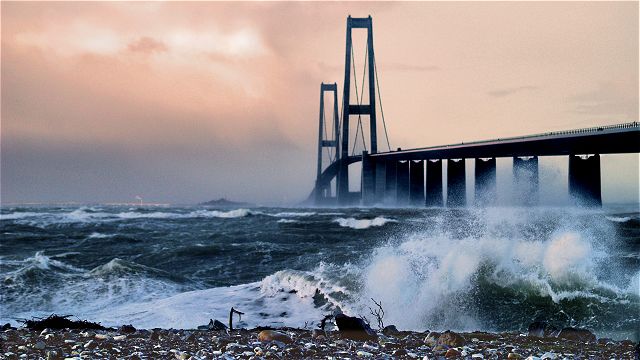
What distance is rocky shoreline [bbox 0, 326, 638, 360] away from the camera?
4.27m

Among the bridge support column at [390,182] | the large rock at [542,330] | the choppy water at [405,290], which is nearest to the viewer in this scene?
the large rock at [542,330]

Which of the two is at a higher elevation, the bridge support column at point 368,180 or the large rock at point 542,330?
the bridge support column at point 368,180

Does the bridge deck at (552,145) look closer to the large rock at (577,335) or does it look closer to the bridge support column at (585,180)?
the bridge support column at (585,180)

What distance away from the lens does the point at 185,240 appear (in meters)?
19.6

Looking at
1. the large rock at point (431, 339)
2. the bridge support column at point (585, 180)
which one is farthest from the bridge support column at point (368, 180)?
the large rock at point (431, 339)

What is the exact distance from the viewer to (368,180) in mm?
66812

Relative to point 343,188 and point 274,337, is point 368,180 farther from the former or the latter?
point 274,337

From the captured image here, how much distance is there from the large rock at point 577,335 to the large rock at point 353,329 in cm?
162

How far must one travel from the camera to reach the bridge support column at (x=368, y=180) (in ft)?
217

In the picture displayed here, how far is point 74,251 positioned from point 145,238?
4395mm

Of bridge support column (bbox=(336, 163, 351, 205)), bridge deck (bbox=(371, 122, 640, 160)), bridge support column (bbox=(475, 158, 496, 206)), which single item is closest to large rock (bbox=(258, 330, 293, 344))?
bridge deck (bbox=(371, 122, 640, 160))

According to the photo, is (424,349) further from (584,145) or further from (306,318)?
(584,145)

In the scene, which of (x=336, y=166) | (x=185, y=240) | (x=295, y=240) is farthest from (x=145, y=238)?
(x=336, y=166)

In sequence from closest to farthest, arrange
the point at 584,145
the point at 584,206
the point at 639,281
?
the point at 639,281
the point at 584,145
the point at 584,206
